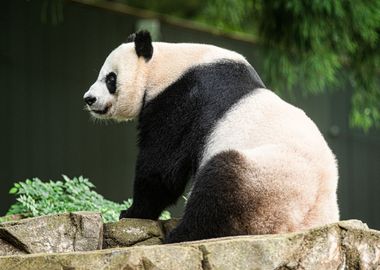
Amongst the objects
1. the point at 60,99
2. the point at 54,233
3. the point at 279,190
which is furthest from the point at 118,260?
the point at 60,99

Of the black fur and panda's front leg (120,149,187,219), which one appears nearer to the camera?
the black fur

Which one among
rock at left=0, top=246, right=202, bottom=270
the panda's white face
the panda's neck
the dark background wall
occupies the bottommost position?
the dark background wall

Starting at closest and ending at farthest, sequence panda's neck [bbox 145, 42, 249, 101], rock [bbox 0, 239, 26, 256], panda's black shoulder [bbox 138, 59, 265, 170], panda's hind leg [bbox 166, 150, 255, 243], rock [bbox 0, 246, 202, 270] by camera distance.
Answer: rock [bbox 0, 246, 202, 270], panda's hind leg [bbox 166, 150, 255, 243], rock [bbox 0, 239, 26, 256], panda's black shoulder [bbox 138, 59, 265, 170], panda's neck [bbox 145, 42, 249, 101]

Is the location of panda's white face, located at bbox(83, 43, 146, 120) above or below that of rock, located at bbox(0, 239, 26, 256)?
above

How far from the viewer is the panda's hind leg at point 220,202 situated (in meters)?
3.56

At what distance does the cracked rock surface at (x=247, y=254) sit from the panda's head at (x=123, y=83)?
6.06ft

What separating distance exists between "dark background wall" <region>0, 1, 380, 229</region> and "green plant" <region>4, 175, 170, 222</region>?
255cm

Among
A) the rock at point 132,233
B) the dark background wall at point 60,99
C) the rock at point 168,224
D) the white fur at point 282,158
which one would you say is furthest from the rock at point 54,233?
the dark background wall at point 60,99

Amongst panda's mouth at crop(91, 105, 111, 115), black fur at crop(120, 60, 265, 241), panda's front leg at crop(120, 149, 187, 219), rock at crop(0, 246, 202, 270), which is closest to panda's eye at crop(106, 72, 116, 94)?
panda's mouth at crop(91, 105, 111, 115)

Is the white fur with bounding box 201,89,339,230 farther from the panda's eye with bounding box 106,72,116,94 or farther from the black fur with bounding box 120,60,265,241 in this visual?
the panda's eye with bounding box 106,72,116,94

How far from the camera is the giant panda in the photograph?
11.8ft

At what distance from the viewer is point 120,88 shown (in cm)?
475

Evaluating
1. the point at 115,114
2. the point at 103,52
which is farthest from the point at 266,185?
the point at 103,52

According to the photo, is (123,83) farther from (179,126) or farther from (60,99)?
(60,99)
